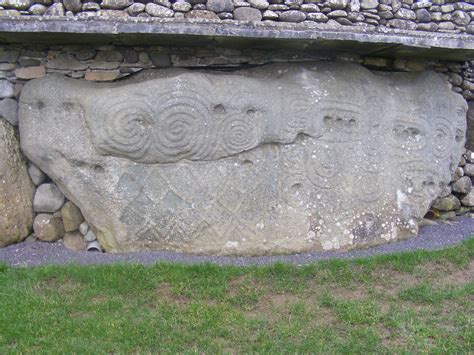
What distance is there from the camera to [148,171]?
5852mm

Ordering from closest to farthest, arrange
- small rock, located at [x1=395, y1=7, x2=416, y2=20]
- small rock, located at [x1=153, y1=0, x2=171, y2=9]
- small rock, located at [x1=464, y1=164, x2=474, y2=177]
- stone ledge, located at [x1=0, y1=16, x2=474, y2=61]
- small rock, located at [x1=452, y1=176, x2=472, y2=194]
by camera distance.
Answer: stone ledge, located at [x1=0, y1=16, x2=474, y2=61] < small rock, located at [x1=153, y1=0, x2=171, y2=9] < small rock, located at [x1=395, y1=7, x2=416, y2=20] < small rock, located at [x1=452, y1=176, x2=472, y2=194] < small rock, located at [x1=464, y1=164, x2=474, y2=177]

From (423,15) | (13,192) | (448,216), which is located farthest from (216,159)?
(448,216)

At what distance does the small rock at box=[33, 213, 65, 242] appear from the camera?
6074 mm

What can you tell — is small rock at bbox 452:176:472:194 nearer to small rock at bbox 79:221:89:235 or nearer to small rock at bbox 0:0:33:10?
small rock at bbox 79:221:89:235

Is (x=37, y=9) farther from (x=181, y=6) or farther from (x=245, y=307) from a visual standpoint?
(x=245, y=307)

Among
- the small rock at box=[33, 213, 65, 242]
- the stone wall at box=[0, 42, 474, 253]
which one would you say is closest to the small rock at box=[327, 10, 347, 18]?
the stone wall at box=[0, 42, 474, 253]

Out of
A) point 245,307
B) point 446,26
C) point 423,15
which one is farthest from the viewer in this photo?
point 446,26

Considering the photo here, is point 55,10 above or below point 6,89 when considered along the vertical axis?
above

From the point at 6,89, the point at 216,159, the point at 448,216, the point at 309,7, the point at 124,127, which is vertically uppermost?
the point at 309,7

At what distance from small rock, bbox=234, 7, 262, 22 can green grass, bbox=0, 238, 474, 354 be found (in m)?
2.63

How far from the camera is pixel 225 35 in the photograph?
5352 mm

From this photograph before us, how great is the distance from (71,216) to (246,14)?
9.28ft

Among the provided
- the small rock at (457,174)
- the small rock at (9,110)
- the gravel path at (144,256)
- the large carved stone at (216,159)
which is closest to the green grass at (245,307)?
the gravel path at (144,256)

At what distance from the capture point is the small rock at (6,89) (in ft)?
19.9
